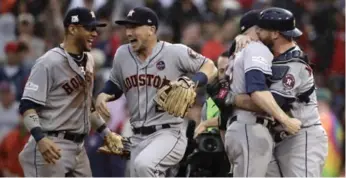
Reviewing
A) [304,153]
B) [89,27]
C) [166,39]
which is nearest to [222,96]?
[304,153]

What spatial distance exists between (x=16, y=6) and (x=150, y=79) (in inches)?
263

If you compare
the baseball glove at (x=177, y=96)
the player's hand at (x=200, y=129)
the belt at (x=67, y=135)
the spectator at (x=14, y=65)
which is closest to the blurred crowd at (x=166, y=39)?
the spectator at (x=14, y=65)

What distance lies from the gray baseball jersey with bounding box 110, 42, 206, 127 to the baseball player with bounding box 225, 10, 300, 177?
1.39 ft

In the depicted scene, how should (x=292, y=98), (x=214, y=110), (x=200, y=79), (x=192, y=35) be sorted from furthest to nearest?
Result: (x=192, y=35)
(x=214, y=110)
(x=200, y=79)
(x=292, y=98)

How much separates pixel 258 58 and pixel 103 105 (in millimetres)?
1430

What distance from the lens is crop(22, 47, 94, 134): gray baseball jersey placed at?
8.48m

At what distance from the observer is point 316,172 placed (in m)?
8.24

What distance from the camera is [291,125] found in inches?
309

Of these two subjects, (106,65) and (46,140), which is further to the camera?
(106,65)

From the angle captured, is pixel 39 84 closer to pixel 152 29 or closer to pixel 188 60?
pixel 152 29

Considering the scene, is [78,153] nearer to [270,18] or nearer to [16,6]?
[270,18]

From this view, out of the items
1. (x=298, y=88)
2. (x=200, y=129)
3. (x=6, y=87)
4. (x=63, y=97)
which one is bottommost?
(x=6, y=87)

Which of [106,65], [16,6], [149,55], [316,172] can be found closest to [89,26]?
[149,55]

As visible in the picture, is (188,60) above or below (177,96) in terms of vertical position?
above
